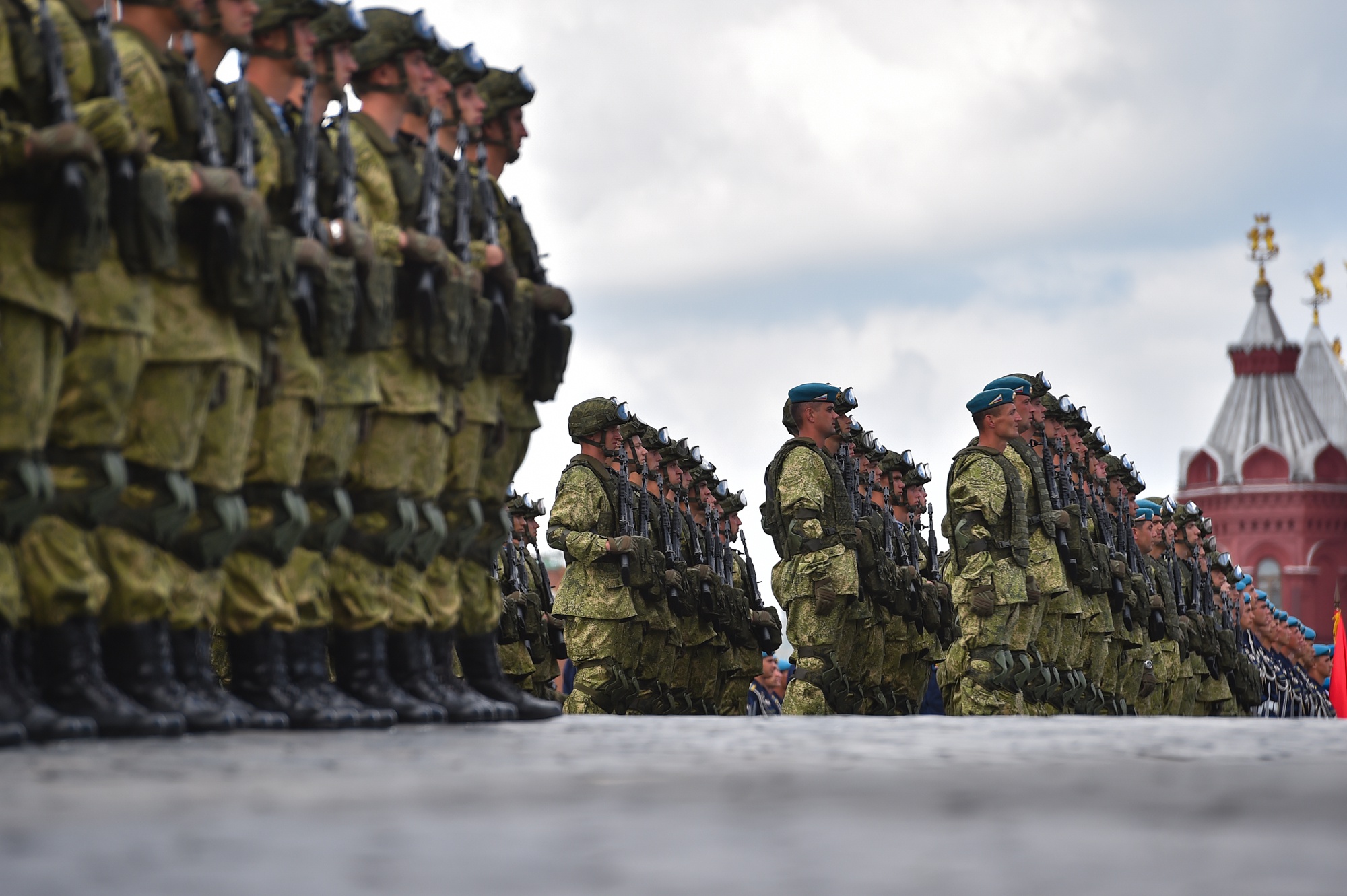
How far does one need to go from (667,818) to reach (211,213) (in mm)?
2902

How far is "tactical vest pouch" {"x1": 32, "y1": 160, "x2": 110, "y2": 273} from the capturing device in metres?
4.76

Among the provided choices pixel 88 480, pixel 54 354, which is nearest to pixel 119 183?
pixel 54 354

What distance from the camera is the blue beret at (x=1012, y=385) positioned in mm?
11578

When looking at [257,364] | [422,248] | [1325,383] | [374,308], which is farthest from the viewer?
[1325,383]

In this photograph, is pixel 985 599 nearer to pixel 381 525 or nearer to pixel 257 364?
pixel 381 525

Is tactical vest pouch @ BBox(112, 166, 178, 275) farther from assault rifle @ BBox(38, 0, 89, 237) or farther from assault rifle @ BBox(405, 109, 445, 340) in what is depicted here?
assault rifle @ BBox(405, 109, 445, 340)

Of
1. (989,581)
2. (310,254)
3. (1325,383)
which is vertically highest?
(1325,383)

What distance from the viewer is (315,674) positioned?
6.13 meters

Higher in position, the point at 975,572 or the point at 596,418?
the point at 596,418

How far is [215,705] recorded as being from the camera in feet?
17.6

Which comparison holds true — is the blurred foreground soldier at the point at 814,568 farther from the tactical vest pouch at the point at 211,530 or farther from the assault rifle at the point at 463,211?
the tactical vest pouch at the point at 211,530

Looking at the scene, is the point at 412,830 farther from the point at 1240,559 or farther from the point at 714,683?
the point at 1240,559

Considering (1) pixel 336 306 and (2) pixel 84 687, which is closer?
(2) pixel 84 687

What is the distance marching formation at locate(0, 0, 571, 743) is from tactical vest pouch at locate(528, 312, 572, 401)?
0.5 inches
